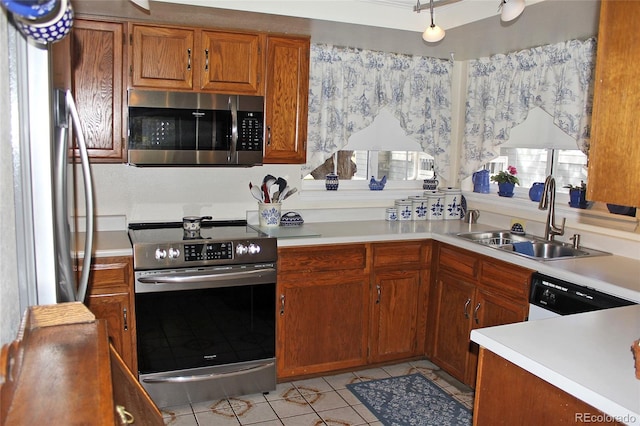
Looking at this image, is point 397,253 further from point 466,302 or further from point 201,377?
point 201,377

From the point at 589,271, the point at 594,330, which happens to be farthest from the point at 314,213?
the point at 594,330

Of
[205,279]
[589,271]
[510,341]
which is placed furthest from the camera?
[205,279]

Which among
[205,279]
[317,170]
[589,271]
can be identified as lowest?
[205,279]

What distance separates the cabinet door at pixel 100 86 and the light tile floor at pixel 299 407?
1.48 metres

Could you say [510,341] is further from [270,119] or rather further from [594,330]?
[270,119]

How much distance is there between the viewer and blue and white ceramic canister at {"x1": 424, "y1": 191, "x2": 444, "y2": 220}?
4.11 metres

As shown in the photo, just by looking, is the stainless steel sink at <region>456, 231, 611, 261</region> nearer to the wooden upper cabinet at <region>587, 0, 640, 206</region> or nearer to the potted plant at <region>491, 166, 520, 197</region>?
the potted plant at <region>491, 166, 520, 197</region>

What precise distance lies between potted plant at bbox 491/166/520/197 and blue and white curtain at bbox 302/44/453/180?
523 mm

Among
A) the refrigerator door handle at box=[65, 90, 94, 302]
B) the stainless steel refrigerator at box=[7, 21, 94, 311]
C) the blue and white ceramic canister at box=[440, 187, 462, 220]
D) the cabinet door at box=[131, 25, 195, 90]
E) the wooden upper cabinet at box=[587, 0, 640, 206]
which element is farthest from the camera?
the blue and white ceramic canister at box=[440, 187, 462, 220]

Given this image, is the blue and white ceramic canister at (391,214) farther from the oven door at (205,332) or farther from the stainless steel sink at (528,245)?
the oven door at (205,332)

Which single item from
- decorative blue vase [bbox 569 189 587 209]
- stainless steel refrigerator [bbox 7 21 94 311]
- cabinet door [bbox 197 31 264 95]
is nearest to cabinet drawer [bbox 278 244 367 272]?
cabinet door [bbox 197 31 264 95]

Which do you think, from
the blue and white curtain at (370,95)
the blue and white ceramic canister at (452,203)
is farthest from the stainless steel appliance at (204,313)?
the blue and white ceramic canister at (452,203)

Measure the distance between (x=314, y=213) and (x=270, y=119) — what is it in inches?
30.4

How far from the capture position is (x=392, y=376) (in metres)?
3.52
